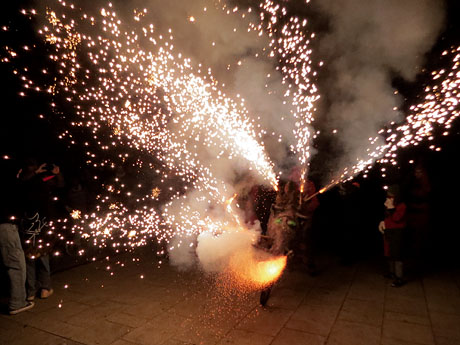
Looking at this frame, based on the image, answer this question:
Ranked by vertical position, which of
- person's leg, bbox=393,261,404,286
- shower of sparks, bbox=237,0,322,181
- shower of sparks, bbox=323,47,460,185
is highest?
shower of sparks, bbox=237,0,322,181

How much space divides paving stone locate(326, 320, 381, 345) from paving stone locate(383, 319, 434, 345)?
5.9 inches

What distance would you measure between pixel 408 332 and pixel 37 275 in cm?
636

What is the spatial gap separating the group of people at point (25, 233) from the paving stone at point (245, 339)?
3.66 metres

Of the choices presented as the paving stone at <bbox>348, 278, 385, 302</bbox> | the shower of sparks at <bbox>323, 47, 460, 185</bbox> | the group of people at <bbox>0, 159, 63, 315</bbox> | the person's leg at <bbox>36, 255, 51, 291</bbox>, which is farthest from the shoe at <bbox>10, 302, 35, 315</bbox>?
the shower of sparks at <bbox>323, 47, 460, 185</bbox>

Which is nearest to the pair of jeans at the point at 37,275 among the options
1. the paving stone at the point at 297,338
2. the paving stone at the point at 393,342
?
the paving stone at the point at 297,338

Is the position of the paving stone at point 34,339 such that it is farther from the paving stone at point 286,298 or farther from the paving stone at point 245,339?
the paving stone at point 286,298

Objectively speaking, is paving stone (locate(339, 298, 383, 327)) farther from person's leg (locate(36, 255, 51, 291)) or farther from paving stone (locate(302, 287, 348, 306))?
person's leg (locate(36, 255, 51, 291))

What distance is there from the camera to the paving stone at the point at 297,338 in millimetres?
3752

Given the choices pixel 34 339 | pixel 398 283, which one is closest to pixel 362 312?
pixel 398 283

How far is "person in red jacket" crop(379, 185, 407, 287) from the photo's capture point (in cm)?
538

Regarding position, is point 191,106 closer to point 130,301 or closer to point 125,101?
point 125,101

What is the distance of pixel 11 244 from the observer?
16.2 ft

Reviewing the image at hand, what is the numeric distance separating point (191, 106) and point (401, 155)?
6.10 meters

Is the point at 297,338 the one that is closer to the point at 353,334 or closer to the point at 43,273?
the point at 353,334
